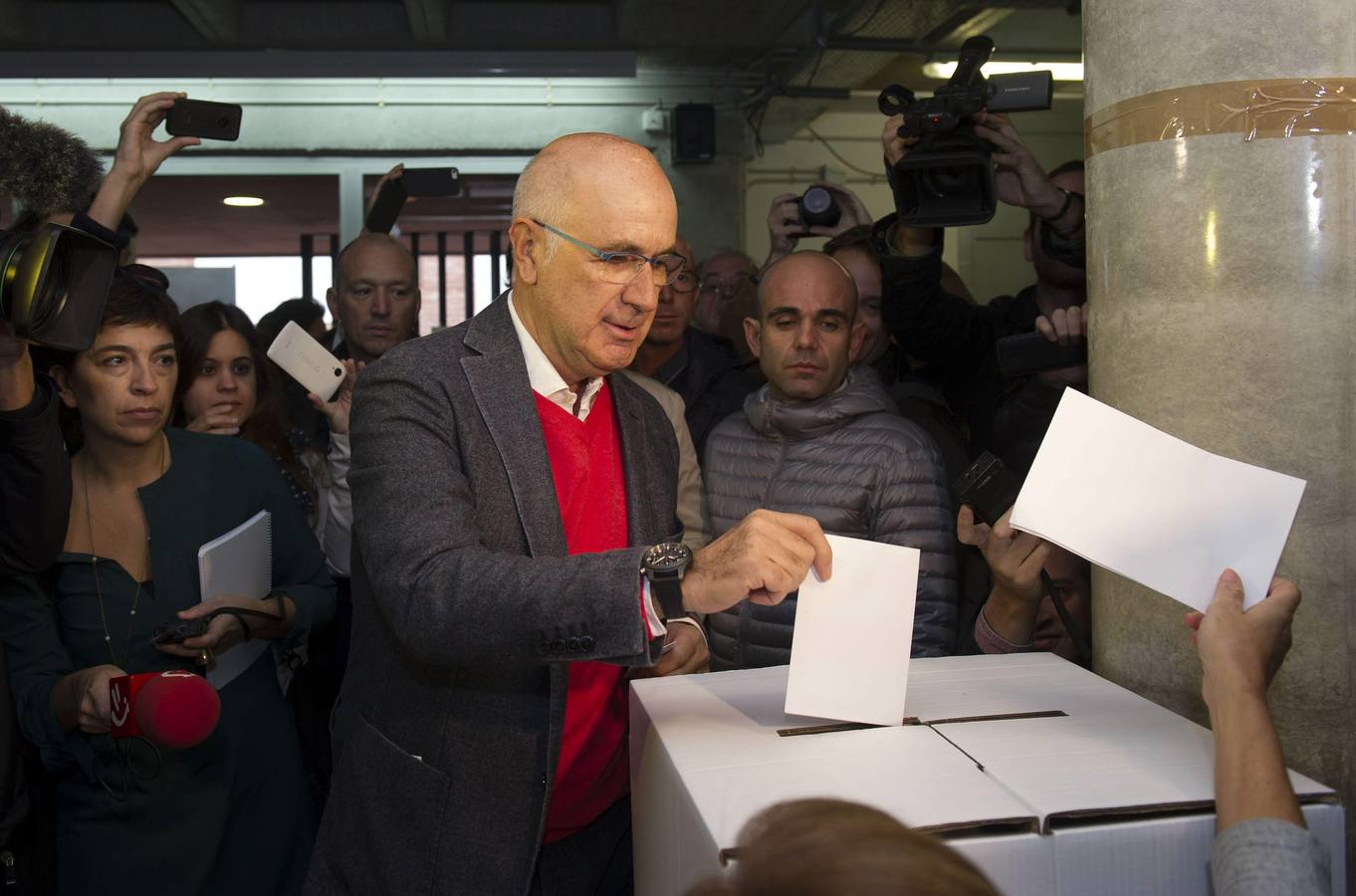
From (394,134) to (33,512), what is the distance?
4.99m

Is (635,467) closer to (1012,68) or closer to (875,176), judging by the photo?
(1012,68)

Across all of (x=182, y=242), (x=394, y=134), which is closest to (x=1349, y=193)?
(x=394, y=134)

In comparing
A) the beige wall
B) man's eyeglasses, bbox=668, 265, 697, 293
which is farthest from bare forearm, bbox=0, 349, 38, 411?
the beige wall

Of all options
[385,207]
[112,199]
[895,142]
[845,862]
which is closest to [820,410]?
[895,142]

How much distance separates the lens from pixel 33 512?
6.95 feet

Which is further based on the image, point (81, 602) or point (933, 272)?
point (933, 272)

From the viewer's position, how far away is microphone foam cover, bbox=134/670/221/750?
194cm

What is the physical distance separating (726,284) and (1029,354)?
8.62ft

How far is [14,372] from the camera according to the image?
202cm

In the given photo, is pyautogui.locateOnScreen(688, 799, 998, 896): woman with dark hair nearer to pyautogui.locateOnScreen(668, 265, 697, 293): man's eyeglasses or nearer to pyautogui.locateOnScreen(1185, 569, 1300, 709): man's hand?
pyautogui.locateOnScreen(1185, 569, 1300, 709): man's hand

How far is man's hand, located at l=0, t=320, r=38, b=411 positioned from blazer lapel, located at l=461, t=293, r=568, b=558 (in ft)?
2.92

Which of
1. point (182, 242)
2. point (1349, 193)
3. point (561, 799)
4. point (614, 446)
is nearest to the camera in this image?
point (1349, 193)

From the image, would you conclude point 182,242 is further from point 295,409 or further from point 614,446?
point 614,446

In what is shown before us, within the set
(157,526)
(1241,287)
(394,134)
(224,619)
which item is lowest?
(224,619)
